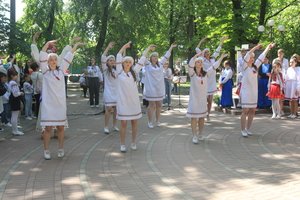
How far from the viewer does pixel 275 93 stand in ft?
43.1

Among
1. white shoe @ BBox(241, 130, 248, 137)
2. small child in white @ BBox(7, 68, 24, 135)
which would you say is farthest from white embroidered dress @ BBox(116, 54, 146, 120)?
small child in white @ BBox(7, 68, 24, 135)

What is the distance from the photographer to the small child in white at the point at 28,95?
503 inches

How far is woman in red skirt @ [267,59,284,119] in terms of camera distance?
13.1 meters

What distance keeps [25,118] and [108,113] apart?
386 centimetres

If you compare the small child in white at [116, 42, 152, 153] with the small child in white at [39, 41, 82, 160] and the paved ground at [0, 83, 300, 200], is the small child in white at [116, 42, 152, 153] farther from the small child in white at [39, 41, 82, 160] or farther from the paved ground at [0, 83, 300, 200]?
the small child in white at [39, 41, 82, 160]

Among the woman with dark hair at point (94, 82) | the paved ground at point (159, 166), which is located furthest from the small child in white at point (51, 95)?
the woman with dark hair at point (94, 82)

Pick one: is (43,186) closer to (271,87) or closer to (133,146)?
(133,146)

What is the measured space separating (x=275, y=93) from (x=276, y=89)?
0.42 feet

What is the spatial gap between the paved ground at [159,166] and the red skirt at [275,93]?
215 centimetres

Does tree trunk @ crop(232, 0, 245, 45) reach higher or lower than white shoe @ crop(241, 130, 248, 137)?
higher

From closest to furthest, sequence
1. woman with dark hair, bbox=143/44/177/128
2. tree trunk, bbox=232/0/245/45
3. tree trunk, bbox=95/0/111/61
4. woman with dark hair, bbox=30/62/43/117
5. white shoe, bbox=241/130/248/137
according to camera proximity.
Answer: white shoe, bbox=241/130/248/137
woman with dark hair, bbox=143/44/177/128
woman with dark hair, bbox=30/62/43/117
tree trunk, bbox=95/0/111/61
tree trunk, bbox=232/0/245/45

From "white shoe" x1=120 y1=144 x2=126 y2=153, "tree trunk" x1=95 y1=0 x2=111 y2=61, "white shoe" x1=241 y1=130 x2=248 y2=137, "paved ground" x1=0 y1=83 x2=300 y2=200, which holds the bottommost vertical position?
"paved ground" x1=0 y1=83 x2=300 y2=200

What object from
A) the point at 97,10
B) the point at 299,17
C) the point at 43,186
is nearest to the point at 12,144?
the point at 43,186

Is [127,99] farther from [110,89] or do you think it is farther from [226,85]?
[226,85]
